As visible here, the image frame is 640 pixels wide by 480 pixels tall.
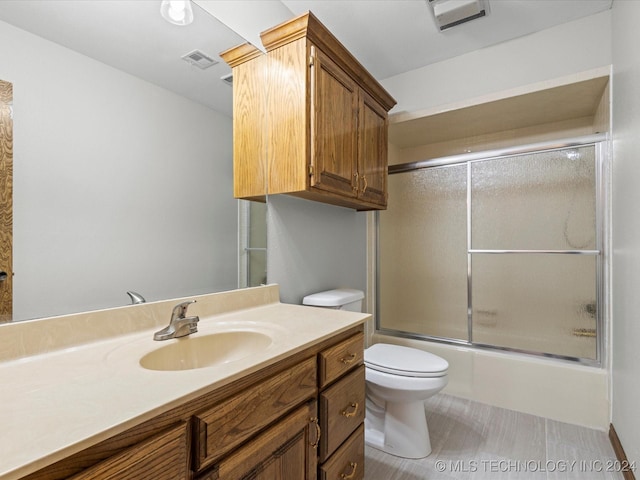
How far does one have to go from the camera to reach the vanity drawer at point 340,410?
1.09 metres

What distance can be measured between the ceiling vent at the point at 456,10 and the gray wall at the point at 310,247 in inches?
51.2

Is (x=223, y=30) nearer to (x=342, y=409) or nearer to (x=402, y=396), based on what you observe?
(x=342, y=409)

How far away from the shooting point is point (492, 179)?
262 cm

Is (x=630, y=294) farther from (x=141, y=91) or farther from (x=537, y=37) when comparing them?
(x=141, y=91)

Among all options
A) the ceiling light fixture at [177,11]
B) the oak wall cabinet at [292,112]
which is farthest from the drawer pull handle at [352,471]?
the ceiling light fixture at [177,11]

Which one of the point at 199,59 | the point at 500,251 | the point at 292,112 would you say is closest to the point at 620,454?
the point at 500,251

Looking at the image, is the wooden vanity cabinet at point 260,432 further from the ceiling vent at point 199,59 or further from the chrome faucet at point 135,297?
the ceiling vent at point 199,59

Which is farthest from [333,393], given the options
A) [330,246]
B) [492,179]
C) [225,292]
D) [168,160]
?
[492,179]

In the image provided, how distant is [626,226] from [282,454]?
186 cm

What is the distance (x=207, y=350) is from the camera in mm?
1126

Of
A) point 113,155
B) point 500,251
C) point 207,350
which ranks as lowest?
point 207,350

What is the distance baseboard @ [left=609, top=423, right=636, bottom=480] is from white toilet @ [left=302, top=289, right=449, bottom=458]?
2.70 ft

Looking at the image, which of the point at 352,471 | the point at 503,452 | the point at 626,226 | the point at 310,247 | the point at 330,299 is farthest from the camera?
the point at 310,247

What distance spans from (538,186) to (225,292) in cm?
249
